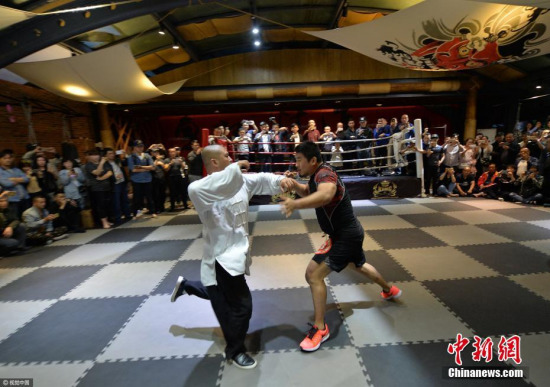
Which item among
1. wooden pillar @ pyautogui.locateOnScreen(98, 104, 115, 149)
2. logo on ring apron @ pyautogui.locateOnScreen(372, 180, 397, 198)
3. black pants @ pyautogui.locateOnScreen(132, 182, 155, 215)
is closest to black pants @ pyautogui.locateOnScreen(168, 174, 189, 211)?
black pants @ pyautogui.locateOnScreen(132, 182, 155, 215)

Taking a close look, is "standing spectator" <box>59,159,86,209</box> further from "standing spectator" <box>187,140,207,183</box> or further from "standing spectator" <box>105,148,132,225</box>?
"standing spectator" <box>187,140,207,183</box>

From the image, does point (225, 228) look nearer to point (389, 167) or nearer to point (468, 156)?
point (389, 167)

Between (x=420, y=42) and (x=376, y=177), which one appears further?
(x=376, y=177)

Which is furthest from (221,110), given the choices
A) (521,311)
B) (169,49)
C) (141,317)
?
(521,311)

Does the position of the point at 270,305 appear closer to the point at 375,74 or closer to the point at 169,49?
the point at 169,49

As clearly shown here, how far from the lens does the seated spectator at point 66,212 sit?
18.0 ft

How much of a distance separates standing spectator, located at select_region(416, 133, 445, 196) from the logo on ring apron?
1.04m

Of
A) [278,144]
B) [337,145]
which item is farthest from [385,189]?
[278,144]

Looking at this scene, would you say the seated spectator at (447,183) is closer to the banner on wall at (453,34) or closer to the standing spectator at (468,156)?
the standing spectator at (468,156)

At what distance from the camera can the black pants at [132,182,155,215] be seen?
6621 mm

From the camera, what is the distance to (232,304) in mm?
2000

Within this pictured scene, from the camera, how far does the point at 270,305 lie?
9.36ft

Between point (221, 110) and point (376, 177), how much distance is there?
6.55 metres

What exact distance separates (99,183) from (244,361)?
5315 millimetres
